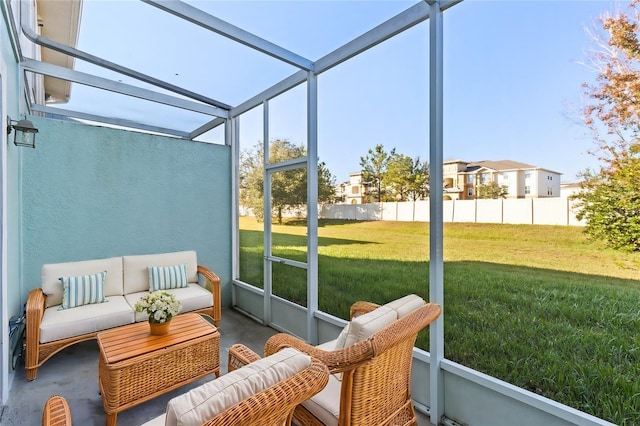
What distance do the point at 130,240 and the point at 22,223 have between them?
3.85 ft

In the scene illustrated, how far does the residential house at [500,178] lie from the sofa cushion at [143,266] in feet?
12.8

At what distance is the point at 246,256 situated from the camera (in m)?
5.16

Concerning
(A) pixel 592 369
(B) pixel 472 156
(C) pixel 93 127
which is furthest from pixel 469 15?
(C) pixel 93 127

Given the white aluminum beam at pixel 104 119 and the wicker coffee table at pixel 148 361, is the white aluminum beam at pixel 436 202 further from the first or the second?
the white aluminum beam at pixel 104 119

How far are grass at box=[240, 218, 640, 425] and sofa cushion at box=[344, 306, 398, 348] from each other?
3.16ft

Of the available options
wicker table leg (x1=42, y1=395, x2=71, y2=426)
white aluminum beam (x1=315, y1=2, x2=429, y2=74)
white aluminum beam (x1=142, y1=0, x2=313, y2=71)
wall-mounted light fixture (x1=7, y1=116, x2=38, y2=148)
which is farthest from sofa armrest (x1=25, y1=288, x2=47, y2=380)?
white aluminum beam (x1=315, y1=2, x2=429, y2=74)

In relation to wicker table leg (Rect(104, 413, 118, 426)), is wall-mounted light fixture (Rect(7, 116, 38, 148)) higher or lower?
higher

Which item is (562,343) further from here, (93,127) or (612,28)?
(93,127)

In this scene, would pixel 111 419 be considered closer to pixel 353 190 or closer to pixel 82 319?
pixel 82 319

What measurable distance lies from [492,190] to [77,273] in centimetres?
473

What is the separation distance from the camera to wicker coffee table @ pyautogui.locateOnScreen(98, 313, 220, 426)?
239 cm

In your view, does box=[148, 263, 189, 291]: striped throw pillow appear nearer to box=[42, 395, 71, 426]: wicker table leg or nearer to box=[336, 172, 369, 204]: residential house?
box=[336, 172, 369, 204]: residential house

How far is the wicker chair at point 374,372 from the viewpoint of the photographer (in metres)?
1.56

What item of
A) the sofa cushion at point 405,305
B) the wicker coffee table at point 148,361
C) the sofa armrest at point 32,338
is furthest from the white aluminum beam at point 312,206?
the sofa armrest at point 32,338
